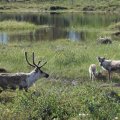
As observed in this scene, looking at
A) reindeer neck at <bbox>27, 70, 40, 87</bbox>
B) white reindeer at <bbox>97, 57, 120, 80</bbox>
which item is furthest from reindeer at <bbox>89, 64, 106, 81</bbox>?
reindeer neck at <bbox>27, 70, 40, 87</bbox>

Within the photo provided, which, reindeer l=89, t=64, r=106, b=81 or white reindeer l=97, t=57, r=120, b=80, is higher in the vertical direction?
white reindeer l=97, t=57, r=120, b=80

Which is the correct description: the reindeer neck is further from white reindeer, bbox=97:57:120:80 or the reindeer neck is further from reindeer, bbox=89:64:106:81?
white reindeer, bbox=97:57:120:80

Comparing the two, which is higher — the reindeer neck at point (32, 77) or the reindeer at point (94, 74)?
the reindeer neck at point (32, 77)

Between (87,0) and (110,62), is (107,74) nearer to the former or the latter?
(110,62)

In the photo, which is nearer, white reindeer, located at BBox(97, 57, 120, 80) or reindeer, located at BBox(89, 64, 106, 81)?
reindeer, located at BBox(89, 64, 106, 81)

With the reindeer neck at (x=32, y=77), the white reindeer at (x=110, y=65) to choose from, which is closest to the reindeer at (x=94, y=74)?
the white reindeer at (x=110, y=65)

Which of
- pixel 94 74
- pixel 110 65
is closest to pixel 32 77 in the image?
pixel 94 74

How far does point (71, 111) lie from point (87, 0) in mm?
111293

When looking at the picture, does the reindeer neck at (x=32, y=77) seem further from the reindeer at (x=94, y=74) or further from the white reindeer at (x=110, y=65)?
the white reindeer at (x=110, y=65)

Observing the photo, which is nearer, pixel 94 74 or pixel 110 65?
pixel 94 74

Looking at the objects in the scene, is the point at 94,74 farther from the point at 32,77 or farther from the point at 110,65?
the point at 32,77

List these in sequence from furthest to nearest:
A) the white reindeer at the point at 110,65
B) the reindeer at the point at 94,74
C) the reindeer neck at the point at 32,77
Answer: the white reindeer at the point at 110,65 < the reindeer at the point at 94,74 < the reindeer neck at the point at 32,77

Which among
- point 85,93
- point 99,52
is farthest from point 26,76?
point 99,52

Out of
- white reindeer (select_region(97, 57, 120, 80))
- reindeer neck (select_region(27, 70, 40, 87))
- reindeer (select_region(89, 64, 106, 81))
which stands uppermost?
reindeer neck (select_region(27, 70, 40, 87))
